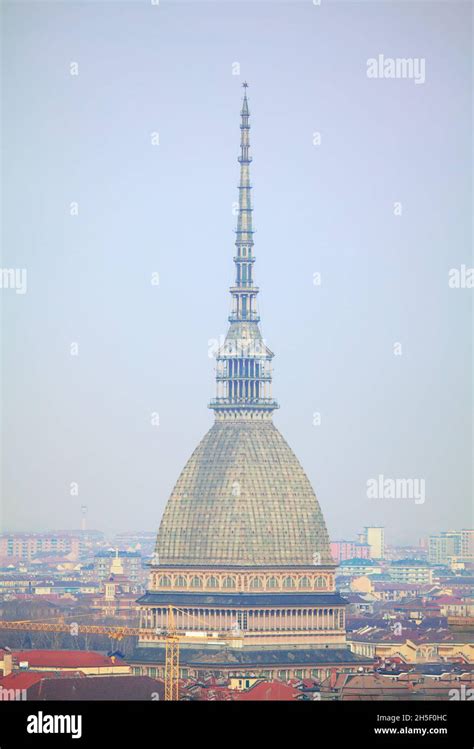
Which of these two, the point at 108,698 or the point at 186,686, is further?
the point at 186,686
